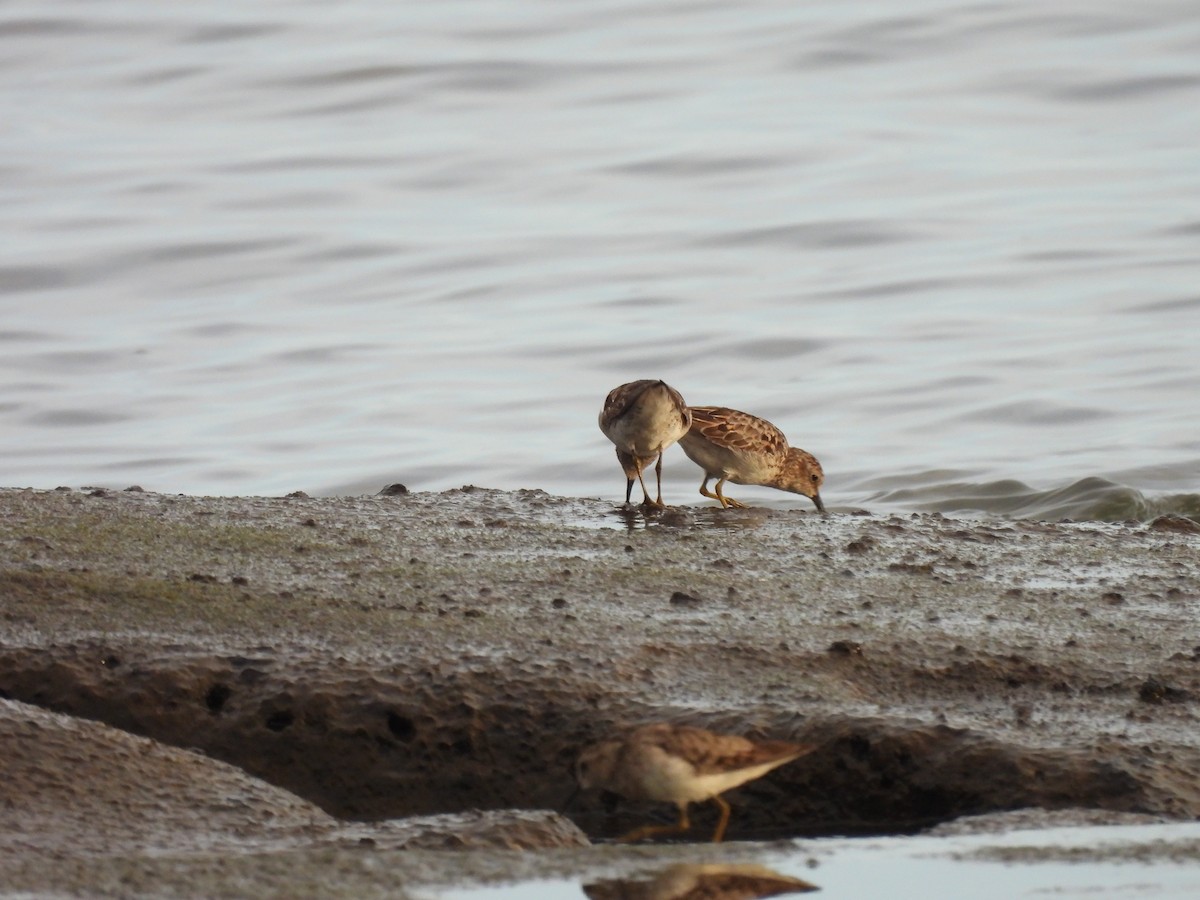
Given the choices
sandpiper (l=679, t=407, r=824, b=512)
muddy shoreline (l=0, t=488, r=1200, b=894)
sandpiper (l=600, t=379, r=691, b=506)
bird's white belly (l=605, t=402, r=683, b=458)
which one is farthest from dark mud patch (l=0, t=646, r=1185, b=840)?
sandpiper (l=679, t=407, r=824, b=512)

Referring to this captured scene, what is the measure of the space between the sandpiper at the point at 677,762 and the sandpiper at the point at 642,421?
3.92 meters

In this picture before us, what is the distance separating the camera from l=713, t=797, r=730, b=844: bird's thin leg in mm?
4484

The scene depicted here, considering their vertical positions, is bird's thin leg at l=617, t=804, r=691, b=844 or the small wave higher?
the small wave

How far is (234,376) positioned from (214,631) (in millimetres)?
10202

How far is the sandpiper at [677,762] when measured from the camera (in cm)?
420

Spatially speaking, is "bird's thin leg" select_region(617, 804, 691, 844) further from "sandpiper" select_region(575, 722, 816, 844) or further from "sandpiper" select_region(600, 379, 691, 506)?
"sandpiper" select_region(600, 379, 691, 506)

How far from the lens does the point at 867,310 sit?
646 inches

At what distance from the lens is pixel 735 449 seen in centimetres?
938

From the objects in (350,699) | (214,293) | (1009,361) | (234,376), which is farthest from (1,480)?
(350,699)

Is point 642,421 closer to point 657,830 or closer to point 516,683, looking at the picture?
point 516,683

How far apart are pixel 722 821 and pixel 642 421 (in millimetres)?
4095

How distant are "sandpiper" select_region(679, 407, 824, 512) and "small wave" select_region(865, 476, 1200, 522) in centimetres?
131

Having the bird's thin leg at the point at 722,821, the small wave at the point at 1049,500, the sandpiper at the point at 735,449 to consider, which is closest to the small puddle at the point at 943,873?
the bird's thin leg at the point at 722,821

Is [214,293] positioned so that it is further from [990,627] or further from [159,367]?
[990,627]
